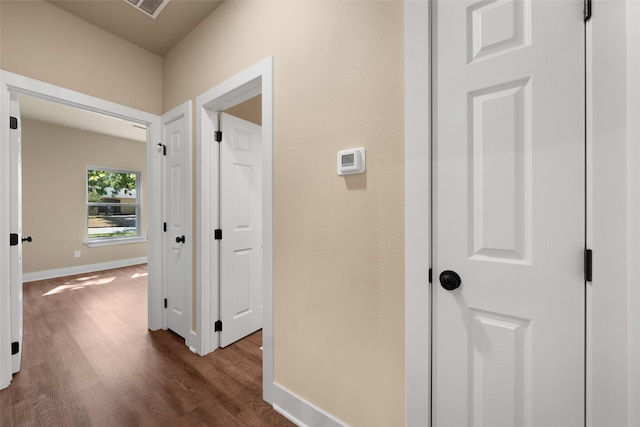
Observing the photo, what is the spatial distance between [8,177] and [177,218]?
3.56 feet

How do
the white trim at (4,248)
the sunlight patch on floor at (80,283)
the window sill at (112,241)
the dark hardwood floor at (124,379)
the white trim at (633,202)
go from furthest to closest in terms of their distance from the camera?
the window sill at (112,241) < the sunlight patch on floor at (80,283) < the white trim at (4,248) < the dark hardwood floor at (124,379) < the white trim at (633,202)

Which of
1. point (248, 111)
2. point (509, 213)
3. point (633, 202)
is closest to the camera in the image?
point (633, 202)

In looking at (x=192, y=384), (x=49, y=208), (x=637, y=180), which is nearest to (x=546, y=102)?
(x=637, y=180)

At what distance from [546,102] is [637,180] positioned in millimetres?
330

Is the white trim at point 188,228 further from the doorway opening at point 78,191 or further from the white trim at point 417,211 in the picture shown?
the doorway opening at point 78,191

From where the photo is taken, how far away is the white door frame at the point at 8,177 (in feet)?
5.74


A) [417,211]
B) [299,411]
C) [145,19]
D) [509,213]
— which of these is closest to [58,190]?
[145,19]

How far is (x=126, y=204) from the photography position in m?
5.79

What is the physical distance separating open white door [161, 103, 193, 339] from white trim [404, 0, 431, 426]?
1.91 meters

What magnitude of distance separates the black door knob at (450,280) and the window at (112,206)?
21.3ft

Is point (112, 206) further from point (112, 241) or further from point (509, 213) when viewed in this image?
point (509, 213)

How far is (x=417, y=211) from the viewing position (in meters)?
1.06

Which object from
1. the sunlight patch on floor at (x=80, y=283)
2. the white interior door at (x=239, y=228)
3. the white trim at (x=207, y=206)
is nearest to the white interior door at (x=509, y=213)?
the white trim at (x=207, y=206)

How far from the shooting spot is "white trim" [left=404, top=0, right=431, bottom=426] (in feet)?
3.40
